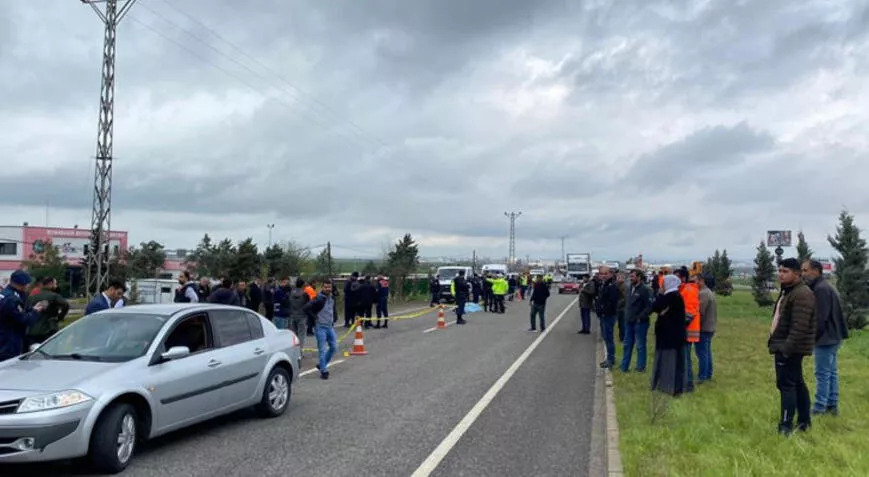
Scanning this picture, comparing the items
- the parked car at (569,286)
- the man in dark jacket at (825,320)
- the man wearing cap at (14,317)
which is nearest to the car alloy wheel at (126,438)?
the man wearing cap at (14,317)

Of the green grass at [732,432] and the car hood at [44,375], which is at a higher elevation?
the car hood at [44,375]

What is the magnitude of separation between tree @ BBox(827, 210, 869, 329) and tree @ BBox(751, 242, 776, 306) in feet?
48.0

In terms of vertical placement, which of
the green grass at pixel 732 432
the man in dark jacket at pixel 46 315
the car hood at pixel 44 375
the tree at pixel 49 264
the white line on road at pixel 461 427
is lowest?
the white line on road at pixel 461 427

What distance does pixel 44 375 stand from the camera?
21.1 feet

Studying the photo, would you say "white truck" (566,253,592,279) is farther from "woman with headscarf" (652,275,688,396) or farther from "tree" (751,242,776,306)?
"woman with headscarf" (652,275,688,396)

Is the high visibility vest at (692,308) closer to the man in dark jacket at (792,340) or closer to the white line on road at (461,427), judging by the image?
the white line on road at (461,427)

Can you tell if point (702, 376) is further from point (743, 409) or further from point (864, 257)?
point (864, 257)

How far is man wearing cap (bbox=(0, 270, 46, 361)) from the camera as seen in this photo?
27.3ft

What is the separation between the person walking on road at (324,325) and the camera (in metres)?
12.0

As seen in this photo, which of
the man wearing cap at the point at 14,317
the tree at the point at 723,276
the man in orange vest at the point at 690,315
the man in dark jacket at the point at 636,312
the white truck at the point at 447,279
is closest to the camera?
the man wearing cap at the point at 14,317

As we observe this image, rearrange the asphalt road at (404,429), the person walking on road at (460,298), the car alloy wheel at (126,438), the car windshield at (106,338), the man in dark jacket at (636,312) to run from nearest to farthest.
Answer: the car alloy wheel at (126,438)
the asphalt road at (404,429)
the car windshield at (106,338)
the man in dark jacket at (636,312)
the person walking on road at (460,298)

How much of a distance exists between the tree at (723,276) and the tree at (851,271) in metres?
32.0

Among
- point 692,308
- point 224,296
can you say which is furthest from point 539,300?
point 224,296

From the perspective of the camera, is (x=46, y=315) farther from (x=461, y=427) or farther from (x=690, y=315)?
(x=690, y=315)
